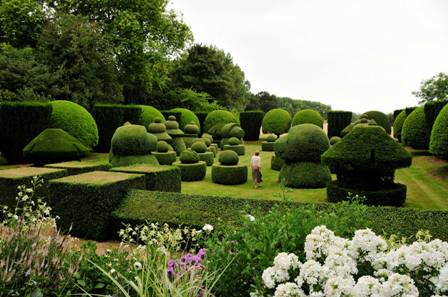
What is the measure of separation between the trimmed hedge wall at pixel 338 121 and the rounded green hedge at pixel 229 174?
17.2 meters

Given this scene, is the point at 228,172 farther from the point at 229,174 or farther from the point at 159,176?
the point at 159,176

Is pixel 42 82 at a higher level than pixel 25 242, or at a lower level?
higher

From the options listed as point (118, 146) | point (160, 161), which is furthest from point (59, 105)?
point (118, 146)

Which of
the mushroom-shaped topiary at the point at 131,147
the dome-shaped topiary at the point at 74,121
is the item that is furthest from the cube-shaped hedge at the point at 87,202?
the dome-shaped topiary at the point at 74,121

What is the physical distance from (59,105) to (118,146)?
8.43 meters

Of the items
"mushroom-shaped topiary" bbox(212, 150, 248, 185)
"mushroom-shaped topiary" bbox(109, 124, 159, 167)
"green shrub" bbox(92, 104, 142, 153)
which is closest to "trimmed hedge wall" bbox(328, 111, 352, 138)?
"green shrub" bbox(92, 104, 142, 153)

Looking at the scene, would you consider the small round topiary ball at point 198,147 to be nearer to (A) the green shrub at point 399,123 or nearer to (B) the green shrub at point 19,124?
(B) the green shrub at point 19,124

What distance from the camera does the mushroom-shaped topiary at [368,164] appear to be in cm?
1134

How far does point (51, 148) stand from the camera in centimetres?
1780

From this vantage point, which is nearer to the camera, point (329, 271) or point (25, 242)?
point (329, 271)

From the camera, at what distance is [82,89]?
26125mm

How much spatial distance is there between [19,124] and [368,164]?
1615 cm

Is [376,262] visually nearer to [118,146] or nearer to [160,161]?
[118,146]

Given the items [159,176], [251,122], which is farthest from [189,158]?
[251,122]
